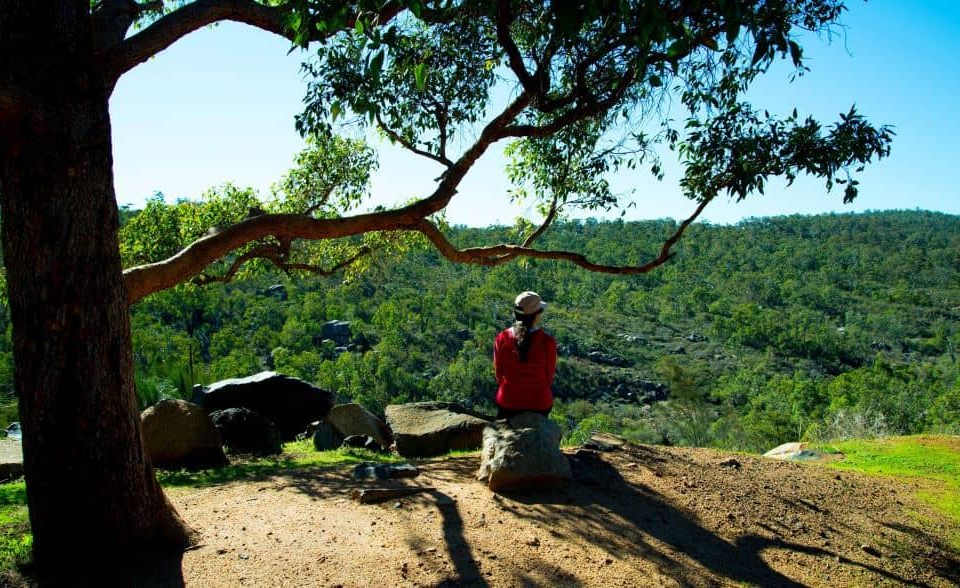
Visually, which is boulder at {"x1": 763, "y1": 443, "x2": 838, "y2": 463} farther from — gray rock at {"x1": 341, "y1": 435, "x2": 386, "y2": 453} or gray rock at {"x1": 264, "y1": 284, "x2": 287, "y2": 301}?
gray rock at {"x1": 264, "y1": 284, "x2": 287, "y2": 301}

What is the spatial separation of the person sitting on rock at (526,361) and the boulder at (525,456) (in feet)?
0.54

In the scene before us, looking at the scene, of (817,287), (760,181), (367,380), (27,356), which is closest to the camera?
(27,356)

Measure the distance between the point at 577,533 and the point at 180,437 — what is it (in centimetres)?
487

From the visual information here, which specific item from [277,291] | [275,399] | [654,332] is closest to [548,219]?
[275,399]

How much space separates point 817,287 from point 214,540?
300 ft

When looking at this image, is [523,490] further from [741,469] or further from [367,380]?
[367,380]

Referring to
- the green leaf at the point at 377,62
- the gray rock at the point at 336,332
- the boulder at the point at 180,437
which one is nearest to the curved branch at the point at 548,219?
the boulder at the point at 180,437

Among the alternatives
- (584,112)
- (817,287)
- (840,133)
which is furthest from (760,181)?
(817,287)

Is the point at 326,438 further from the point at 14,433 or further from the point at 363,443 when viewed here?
the point at 14,433

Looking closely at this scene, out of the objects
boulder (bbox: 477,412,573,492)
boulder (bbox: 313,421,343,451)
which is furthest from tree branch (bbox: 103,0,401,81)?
boulder (bbox: 313,421,343,451)

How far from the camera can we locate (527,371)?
6.15 metres

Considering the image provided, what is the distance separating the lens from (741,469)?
7.36 m

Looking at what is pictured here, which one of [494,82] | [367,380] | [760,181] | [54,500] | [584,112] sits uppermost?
[494,82]

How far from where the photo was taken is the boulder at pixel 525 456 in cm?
580
